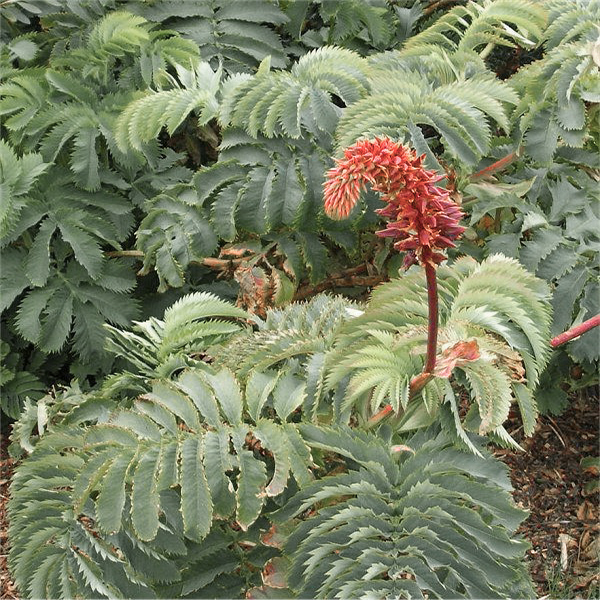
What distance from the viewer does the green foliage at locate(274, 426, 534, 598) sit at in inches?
56.1

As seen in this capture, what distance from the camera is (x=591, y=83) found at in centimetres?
216

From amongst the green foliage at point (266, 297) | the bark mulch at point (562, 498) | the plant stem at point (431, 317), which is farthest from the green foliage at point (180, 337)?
the bark mulch at point (562, 498)

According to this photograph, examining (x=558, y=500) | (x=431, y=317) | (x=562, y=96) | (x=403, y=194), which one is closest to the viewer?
(x=403, y=194)

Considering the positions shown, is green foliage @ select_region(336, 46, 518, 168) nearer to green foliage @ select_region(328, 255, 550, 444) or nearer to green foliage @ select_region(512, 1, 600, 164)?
green foliage @ select_region(512, 1, 600, 164)

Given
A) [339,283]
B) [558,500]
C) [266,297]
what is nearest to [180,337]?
[266,297]

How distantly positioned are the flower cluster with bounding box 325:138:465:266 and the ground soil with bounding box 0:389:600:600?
130cm

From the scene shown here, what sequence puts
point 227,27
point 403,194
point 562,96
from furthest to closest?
1. point 227,27
2. point 562,96
3. point 403,194

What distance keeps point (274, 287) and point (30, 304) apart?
0.68m

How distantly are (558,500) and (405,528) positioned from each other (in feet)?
3.68

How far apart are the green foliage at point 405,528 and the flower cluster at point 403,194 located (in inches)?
17.9

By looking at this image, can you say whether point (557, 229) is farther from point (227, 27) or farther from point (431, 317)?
point (227, 27)

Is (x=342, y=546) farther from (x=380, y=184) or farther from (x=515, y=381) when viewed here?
(x=380, y=184)

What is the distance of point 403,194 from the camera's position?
1216 mm

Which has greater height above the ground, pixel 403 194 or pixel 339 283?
pixel 403 194
